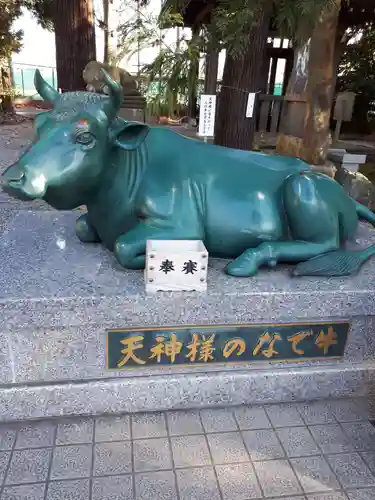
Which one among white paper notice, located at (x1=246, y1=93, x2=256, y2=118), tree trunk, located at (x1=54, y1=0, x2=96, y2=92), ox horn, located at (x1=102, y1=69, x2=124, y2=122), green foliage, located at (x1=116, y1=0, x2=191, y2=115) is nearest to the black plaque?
ox horn, located at (x1=102, y1=69, x2=124, y2=122)

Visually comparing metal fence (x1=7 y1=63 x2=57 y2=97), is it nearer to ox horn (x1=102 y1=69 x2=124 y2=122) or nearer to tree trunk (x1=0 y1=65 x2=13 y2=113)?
tree trunk (x1=0 y1=65 x2=13 y2=113)

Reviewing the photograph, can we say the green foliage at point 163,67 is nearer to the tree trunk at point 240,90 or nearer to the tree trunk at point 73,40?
the tree trunk at point 240,90

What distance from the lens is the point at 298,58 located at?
9312mm

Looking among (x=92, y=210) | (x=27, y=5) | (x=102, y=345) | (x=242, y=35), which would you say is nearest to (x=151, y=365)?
(x=102, y=345)

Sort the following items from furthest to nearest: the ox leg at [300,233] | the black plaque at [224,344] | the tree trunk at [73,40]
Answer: the tree trunk at [73,40], the ox leg at [300,233], the black plaque at [224,344]

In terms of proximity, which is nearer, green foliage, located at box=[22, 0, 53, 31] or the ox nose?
the ox nose

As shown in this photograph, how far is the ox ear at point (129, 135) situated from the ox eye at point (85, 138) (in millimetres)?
141

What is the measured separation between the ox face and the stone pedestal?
44cm

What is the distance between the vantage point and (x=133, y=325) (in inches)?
83.4

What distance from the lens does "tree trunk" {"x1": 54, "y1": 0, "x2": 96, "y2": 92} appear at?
6.32 metres

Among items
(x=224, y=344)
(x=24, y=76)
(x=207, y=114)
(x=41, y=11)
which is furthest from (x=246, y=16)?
(x=24, y=76)

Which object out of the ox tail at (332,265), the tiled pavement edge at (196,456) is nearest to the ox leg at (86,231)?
the tiled pavement edge at (196,456)

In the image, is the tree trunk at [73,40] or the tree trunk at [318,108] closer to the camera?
the tree trunk at [73,40]

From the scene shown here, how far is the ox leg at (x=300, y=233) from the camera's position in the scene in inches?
90.0
